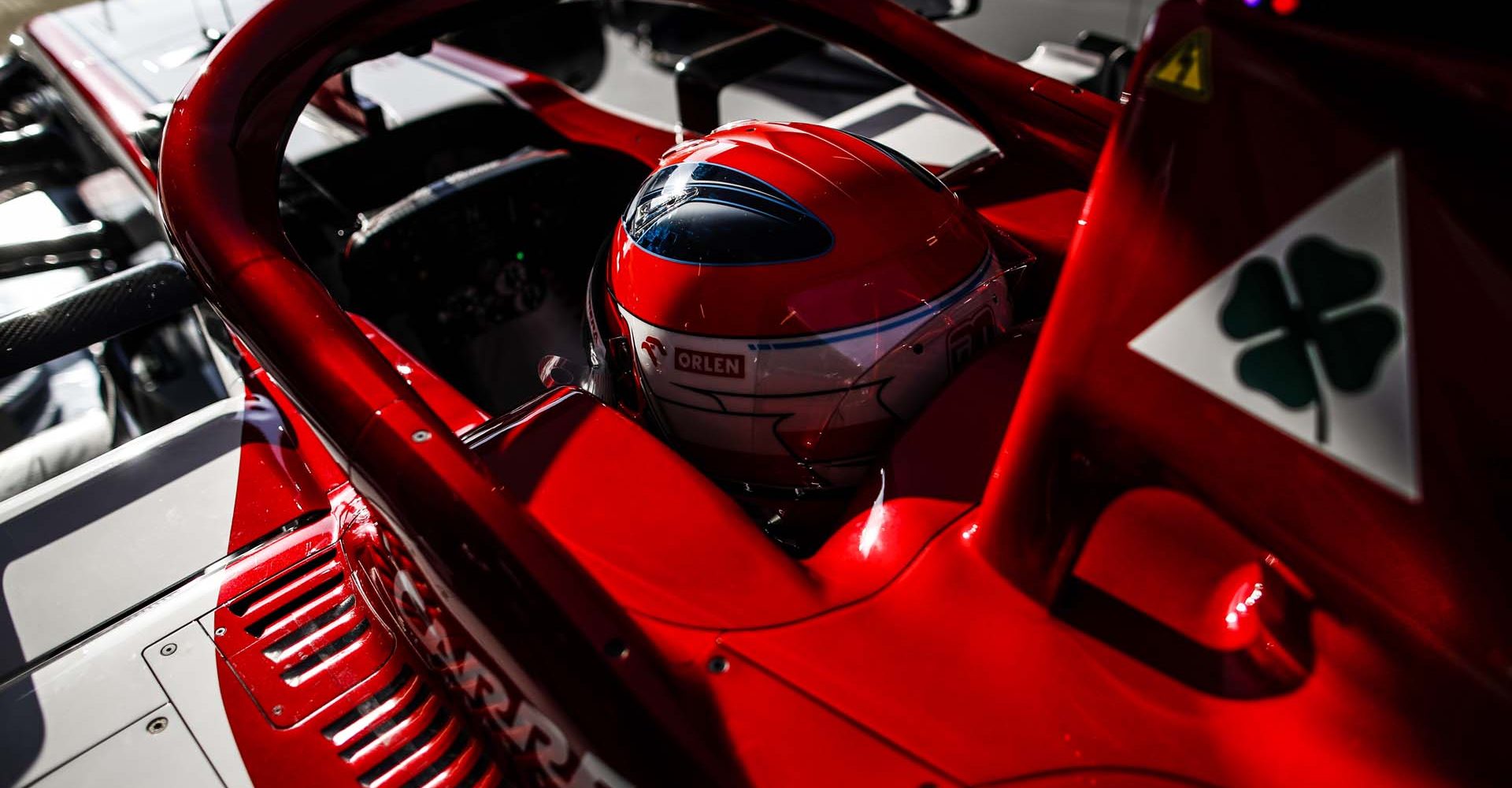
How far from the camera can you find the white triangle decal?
0.52m

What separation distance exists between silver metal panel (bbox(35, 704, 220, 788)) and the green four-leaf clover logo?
102 cm

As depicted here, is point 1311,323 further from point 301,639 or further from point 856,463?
point 301,639

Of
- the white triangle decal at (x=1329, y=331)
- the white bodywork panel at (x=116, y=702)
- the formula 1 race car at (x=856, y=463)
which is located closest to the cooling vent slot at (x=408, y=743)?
the formula 1 race car at (x=856, y=463)

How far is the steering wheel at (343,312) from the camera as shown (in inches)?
27.8

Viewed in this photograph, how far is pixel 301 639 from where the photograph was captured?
3.48ft

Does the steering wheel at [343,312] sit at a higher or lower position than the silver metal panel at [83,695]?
higher

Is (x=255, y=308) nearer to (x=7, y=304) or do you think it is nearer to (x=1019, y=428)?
(x=1019, y=428)

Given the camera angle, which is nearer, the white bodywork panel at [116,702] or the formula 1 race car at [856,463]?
the formula 1 race car at [856,463]

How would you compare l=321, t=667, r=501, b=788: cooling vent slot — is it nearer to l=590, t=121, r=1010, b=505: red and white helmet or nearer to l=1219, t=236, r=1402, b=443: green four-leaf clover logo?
l=590, t=121, r=1010, b=505: red and white helmet

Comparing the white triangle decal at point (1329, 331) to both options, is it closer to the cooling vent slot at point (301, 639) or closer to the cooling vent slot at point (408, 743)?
the cooling vent slot at point (408, 743)

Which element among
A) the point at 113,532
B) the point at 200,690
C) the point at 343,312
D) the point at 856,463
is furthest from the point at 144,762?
the point at 856,463

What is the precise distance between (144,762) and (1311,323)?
1131mm

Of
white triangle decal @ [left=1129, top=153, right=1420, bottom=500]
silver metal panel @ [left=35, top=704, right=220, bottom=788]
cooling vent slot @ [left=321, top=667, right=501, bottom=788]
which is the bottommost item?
cooling vent slot @ [left=321, top=667, right=501, bottom=788]

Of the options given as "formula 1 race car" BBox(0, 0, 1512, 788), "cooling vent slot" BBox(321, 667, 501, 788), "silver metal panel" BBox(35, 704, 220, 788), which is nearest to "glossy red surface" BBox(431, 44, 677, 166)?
"formula 1 race car" BBox(0, 0, 1512, 788)
